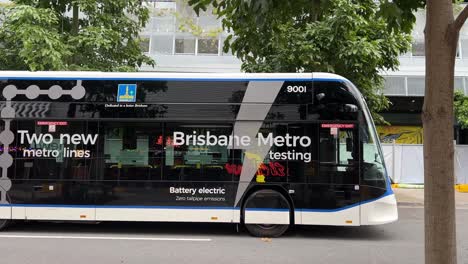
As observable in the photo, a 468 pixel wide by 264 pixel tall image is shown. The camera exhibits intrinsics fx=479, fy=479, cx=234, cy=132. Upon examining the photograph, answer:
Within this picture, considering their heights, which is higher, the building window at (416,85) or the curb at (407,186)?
the building window at (416,85)

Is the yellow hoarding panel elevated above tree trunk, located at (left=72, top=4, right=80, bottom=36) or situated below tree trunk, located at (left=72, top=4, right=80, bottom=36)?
below

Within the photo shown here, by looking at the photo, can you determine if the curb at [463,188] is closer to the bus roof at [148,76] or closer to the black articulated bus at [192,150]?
the black articulated bus at [192,150]

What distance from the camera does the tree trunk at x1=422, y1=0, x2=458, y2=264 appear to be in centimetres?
346

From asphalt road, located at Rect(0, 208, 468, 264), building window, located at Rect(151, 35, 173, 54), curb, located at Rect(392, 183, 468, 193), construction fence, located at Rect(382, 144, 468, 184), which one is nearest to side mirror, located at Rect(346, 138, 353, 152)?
asphalt road, located at Rect(0, 208, 468, 264)

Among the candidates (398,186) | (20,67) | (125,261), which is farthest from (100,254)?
(398,186)

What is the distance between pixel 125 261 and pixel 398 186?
14198 millimetres

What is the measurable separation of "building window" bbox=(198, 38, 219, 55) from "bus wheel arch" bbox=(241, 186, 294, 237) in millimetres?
13458

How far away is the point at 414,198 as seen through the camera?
1537cm

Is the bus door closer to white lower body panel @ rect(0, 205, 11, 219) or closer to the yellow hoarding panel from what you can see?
white lower body panel @ rect(0, 205, 11, 219)

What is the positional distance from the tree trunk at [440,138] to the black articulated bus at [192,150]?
17.1 ft

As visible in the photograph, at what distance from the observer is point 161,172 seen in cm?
894

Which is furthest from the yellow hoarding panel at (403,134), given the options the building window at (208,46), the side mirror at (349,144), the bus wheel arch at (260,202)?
the bus wheel arch at (260,202)

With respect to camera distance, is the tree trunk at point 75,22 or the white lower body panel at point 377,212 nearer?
the white lower body panel at point 377,212

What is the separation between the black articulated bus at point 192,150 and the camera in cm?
873
